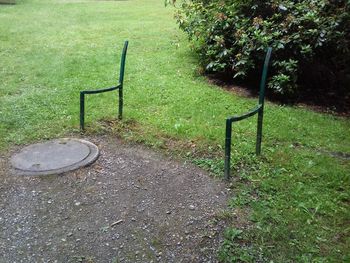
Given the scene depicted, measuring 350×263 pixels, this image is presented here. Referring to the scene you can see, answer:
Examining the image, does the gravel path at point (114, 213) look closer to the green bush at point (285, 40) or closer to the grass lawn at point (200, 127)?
the grass lawn at point (200, 127)

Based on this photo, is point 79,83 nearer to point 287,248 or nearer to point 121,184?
point 121,184

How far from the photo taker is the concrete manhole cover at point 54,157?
389cm

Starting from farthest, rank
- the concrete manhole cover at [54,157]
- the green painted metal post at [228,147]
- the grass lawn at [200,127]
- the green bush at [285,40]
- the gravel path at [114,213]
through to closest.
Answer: the green bush at [285,40], the concrete manhole cover at [54,157], the green painted metal post at [228,147], the grass lawn at [200,127], the gravel path at [114,213]

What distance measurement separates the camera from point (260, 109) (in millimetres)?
4082

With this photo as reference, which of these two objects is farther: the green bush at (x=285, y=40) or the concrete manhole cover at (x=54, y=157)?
the green bush at (x=285, y=40)

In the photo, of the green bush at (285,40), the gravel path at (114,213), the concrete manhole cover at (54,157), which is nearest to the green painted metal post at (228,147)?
the gravel path at (114,213)

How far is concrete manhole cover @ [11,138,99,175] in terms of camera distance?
3891 millimetres

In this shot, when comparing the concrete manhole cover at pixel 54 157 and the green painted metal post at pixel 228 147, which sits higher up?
the green painted metal post at pixel 228 147

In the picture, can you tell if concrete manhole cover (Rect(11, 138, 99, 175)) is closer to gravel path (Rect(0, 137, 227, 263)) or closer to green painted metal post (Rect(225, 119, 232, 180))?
gravel path (Rect(0, 137, 227, 263))

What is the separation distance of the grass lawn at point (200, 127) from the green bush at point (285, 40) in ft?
1.58

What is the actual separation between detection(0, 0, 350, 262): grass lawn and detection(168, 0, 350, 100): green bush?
1.58 ft

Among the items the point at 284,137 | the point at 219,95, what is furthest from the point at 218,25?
the point at 284,137

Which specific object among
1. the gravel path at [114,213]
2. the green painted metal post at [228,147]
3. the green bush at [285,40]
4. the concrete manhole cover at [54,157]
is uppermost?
the green bush at [285,40]

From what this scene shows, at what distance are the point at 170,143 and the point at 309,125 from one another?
181 centimetres
